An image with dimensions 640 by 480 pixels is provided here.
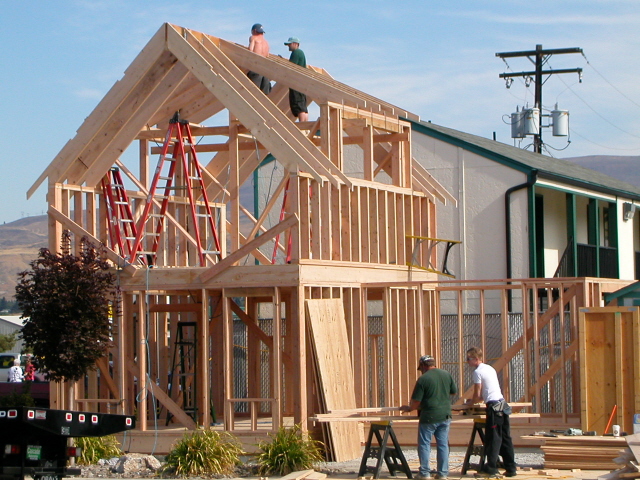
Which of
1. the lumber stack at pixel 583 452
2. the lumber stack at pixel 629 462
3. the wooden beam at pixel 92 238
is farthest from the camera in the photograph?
the wooden beam at pixel 92 238

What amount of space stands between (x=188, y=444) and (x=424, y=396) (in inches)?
138

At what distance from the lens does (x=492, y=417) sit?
1262 cm

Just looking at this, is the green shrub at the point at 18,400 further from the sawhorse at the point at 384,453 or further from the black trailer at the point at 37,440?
the sawhorse at the point at 384,453

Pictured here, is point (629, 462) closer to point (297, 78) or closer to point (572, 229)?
point (297, 78)

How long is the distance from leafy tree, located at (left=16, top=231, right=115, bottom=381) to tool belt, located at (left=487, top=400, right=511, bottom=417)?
582 centimetres

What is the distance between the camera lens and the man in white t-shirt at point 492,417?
12.6 m

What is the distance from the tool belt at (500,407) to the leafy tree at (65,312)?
19.1 feet

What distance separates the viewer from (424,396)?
40.7 feet

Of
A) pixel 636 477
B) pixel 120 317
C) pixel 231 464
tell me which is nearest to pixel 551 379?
pixel 636 477

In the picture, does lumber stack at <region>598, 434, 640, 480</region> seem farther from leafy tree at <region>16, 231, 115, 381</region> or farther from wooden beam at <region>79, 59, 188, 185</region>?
wooden beam at <region>79, 59, 188, 185</region>

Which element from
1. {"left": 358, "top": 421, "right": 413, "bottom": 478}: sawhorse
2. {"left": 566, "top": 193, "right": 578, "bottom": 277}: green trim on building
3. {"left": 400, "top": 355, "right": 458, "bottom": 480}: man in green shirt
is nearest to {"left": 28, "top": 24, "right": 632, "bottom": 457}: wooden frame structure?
{"left": 358, "top": 421, "right": 413, "bottom": 478}: sawhorse

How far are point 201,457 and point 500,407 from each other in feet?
13.5

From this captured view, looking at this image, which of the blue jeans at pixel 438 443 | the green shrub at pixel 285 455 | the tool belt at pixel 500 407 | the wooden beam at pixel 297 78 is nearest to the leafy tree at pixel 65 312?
the green shrub at pixel 285 455

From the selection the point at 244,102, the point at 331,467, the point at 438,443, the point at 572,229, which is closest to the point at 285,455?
the point at 331,467
